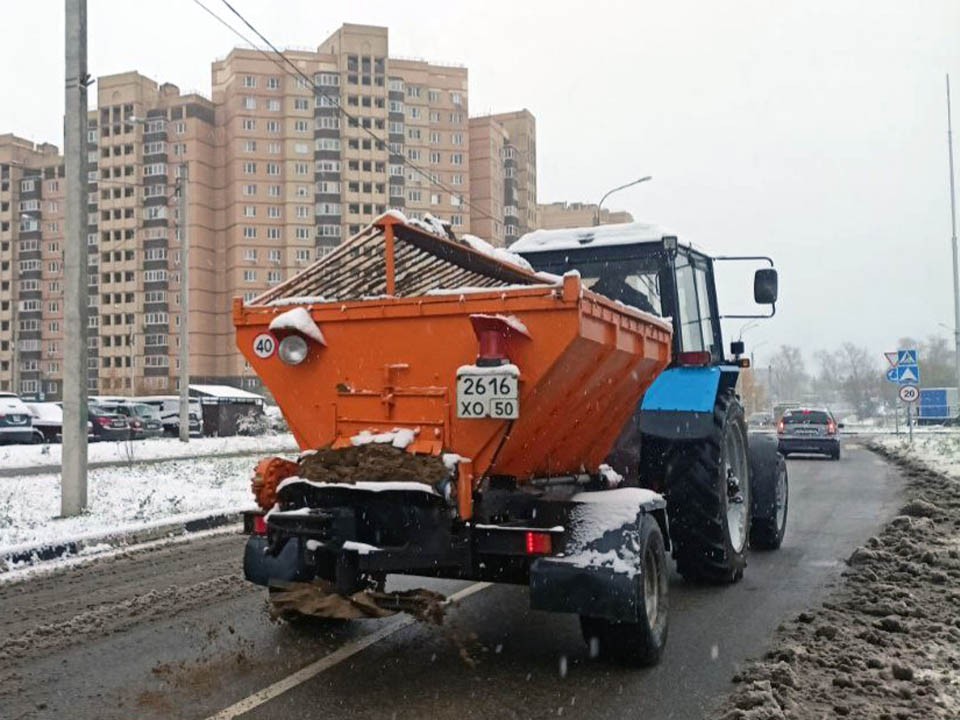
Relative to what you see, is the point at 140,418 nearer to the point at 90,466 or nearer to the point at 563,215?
the point at 90,466

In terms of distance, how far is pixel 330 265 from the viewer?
5.81 metres

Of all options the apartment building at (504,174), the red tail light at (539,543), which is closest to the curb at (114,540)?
the red tail light at (539,543)

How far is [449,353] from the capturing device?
4910 millimetres

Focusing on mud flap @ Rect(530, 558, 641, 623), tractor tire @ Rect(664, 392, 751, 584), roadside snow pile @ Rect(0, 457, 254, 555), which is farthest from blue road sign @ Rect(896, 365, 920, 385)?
mud flap @ Rect(530, 558, 641, 623)

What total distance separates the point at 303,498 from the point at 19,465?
18.0 meters

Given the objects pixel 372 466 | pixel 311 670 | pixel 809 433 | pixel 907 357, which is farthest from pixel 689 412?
pixel 907 357

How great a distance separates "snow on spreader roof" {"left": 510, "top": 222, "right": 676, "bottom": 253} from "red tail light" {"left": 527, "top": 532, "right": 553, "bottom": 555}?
3.47 m

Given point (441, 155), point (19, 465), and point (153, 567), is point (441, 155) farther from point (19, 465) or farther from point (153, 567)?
point (153, 567)

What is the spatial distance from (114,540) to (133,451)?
1520cm

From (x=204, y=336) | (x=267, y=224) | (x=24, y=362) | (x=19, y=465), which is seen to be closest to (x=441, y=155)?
(x=267, y=224)

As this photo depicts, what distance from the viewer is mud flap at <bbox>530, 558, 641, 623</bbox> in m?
4.61

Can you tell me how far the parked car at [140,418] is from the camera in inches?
1251

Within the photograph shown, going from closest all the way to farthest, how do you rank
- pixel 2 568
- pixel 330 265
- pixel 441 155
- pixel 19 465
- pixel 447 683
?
1. pixel 447 683
2. pixel 330 265
3. pixel 2 568
4. pixel 19 465
5. pixel 441 155

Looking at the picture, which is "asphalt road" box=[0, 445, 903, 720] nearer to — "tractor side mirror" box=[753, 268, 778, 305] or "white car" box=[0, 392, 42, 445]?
"tractor side mirror" box=[753, 268, 778, 305]
